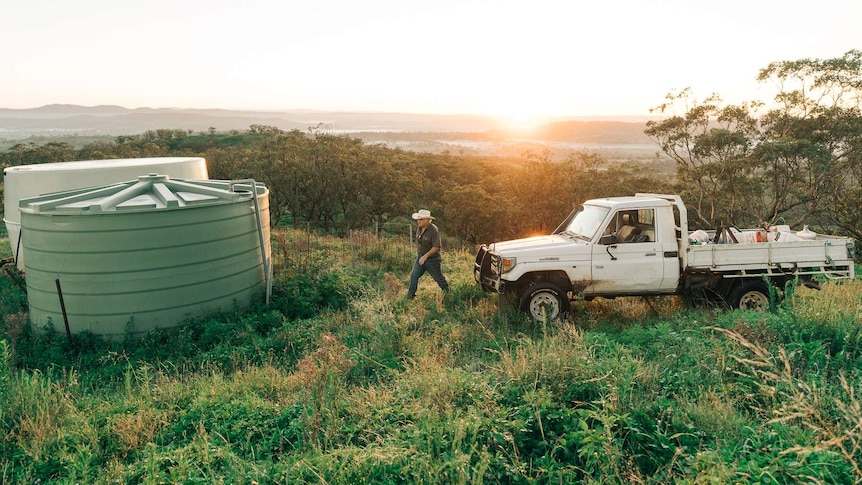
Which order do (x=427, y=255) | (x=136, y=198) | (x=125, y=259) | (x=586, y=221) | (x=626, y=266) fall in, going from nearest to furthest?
(x=626, y=266) → (x=125, y=259) → (x=586, y=221) → (x=136, y=198) → (x=427, y=255)

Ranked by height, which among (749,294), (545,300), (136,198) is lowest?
(749,294)

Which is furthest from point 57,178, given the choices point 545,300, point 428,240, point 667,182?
point 667,182

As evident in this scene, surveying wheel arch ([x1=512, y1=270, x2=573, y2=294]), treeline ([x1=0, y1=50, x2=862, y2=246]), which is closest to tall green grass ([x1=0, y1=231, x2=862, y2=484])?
wheel arch ([x1=512, y1=270, x2=573, y2=294])

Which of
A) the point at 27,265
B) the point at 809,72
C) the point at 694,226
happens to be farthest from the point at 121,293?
the point at 694,226

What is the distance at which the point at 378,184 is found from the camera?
1382 inches

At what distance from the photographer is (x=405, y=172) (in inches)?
1596

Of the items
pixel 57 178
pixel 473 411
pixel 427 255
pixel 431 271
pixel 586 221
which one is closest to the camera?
pixel 473 411

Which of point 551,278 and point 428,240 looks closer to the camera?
point 551,278

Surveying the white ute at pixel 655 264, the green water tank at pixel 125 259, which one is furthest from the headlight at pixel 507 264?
the green water tank at pixel 125 259

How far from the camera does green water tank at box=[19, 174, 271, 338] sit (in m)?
8.70

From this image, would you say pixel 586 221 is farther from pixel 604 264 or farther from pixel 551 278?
pixel 551 278

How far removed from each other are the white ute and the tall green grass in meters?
0.78

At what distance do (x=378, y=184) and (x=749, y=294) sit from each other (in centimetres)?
2830

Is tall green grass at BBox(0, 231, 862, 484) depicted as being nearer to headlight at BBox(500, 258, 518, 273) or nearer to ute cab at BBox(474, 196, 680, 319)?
ute cab at BBox(474, 196, 680, 319)
